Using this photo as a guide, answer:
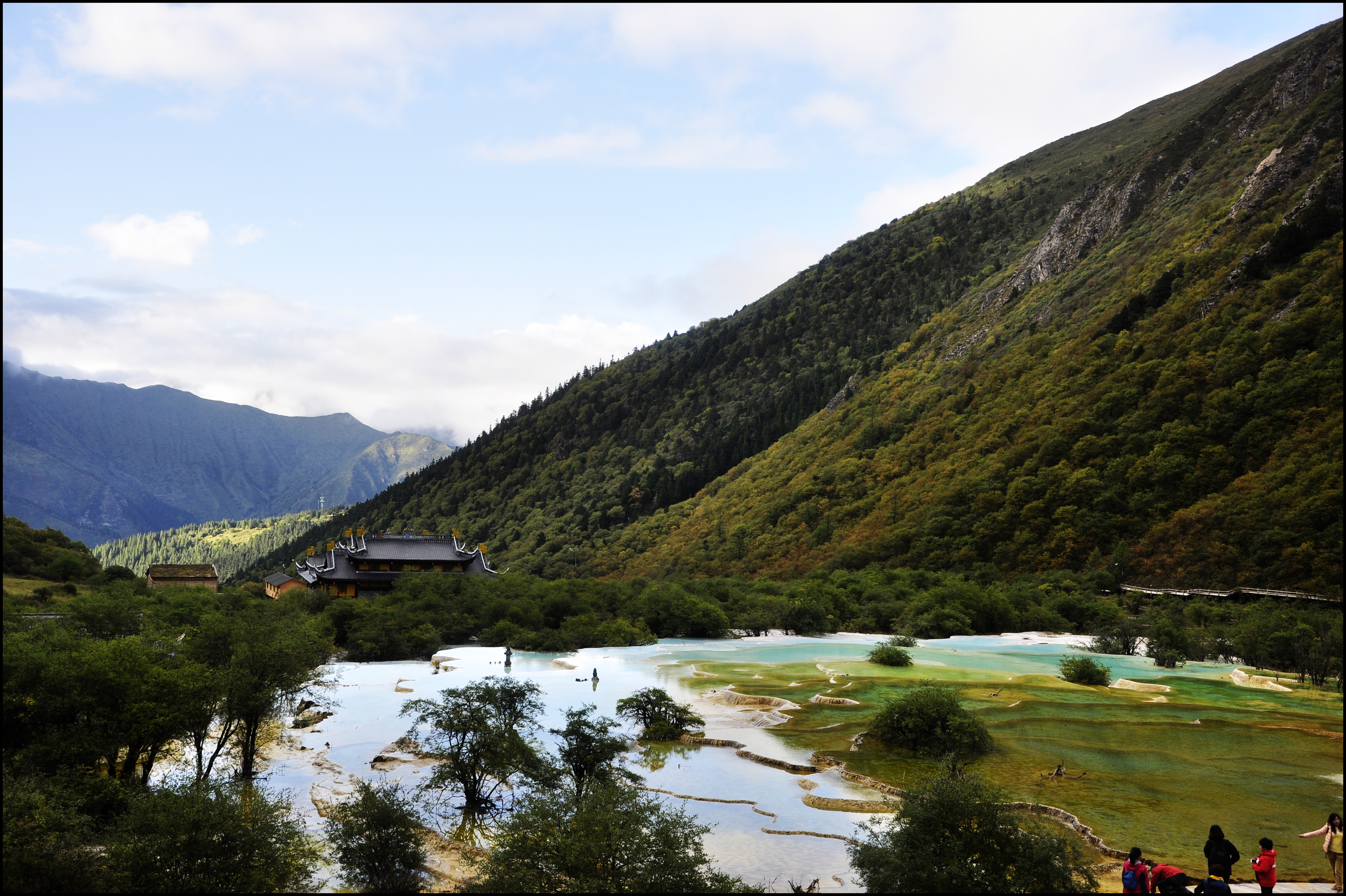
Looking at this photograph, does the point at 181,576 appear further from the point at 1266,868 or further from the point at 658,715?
the point at 1266,868

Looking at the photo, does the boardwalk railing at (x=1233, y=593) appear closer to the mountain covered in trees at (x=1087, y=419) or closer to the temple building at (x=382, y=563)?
the mountain covered in trees at (x=1087, y=419)

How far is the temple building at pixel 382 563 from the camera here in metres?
84.5

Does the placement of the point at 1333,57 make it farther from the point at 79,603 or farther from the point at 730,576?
the point at 79,603

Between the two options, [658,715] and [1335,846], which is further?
[658,715]

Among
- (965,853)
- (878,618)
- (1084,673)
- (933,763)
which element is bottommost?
(878,618)

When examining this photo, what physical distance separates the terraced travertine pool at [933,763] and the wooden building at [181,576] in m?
56.5

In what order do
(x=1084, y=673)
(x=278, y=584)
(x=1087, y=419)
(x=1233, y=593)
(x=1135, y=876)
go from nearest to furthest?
(x=1135, y=876) < (x=1084, y=673) < (x=1233, y=593) < (x=1087, y=419) < (x=278, y=584)

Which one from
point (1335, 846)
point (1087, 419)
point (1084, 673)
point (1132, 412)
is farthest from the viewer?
point (1087, 419)

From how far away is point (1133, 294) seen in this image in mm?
103188

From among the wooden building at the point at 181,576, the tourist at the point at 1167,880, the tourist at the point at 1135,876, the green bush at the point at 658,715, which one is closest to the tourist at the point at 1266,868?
the tourist at the point at 1167,880

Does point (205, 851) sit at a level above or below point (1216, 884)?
above

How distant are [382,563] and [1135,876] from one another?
82.5m

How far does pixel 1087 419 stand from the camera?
8919 centimetres

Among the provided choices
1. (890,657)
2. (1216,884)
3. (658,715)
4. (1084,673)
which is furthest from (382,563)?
(1216,884)
